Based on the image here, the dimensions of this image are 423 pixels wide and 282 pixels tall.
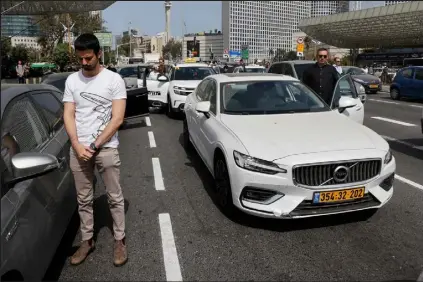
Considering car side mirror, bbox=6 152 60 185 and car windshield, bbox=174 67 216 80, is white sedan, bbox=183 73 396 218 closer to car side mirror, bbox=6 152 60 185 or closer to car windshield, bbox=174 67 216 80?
car side mirror, bbox=6 152 60 185

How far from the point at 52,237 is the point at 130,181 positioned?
2875 millimetres

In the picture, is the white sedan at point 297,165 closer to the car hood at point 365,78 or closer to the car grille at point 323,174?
the car grille at point 323,174

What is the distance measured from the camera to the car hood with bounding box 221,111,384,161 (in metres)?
3.92

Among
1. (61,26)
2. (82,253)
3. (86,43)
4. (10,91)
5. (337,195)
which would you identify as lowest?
(82,253)

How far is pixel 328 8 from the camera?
240ft

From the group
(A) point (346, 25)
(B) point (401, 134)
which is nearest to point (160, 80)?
(B) point (401, 134)

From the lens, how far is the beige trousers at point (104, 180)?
329 centimetres

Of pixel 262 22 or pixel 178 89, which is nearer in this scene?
pixel 178 89

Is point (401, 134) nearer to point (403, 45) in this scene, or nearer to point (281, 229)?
point (281, 229)

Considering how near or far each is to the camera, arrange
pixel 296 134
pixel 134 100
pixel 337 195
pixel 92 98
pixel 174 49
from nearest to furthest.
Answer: pixel 92 98
pixel 337 195
pixel 296 134
pixel 134 100
pixel 174 49

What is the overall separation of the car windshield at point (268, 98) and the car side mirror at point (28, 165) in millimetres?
2945

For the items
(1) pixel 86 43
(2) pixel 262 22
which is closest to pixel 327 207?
(1) pixel 86 43

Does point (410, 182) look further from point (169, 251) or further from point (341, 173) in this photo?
point (169, 251)

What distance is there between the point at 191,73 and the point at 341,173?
9.45 m
